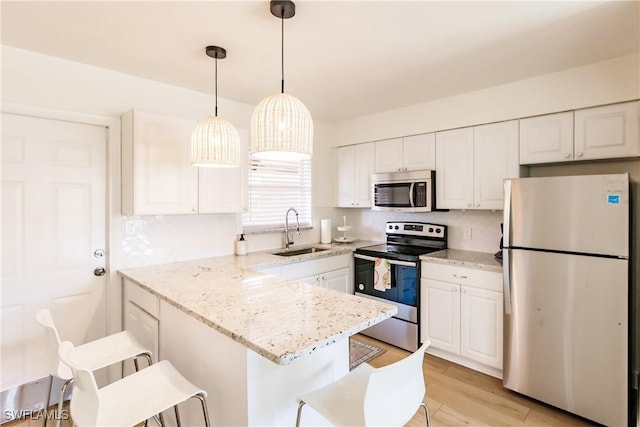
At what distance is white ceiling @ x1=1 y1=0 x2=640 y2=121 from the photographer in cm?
163

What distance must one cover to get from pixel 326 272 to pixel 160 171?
1.75 m

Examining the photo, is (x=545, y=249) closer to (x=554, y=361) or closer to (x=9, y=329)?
(x=554, y=361)

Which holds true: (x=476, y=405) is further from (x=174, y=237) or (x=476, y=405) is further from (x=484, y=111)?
(x=174, y=237)

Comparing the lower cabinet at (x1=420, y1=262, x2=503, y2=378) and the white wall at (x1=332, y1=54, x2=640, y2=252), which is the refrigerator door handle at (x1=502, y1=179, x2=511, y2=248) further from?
the white wall at (x1=332, y1=54, x2=640, y2=252)

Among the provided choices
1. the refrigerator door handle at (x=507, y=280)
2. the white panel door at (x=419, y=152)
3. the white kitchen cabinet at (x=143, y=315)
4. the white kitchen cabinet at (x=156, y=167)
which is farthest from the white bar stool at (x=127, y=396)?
the white panel door at (x=419, y=152)

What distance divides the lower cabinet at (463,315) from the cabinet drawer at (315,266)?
84 cm

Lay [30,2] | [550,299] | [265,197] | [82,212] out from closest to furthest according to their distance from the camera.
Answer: [30,2] < [550,299] < [82,212] < [265,197]

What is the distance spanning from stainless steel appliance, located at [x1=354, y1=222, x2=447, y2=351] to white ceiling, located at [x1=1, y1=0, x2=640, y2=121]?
153cm

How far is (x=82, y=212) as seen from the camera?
230cm

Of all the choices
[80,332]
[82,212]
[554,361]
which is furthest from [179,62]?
[554,361]

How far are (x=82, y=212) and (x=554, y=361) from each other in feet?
11.1

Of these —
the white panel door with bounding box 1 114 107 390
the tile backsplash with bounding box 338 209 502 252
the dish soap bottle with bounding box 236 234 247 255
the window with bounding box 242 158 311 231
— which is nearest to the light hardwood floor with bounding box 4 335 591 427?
the white panel door with bounding box 1 114 107 390

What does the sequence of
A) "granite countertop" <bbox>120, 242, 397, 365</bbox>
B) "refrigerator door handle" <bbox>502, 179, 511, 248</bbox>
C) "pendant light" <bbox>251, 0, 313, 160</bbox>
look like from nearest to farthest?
"granite countertop" <bbox>120, 242, 397, 365</bbox>, "pendant light" <bbox>251, 0, 313, 160</bbox>, "refrigerator door handle" <bbox>502, 179, 511, 248</bbox>

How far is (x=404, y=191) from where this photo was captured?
10.7 ft
